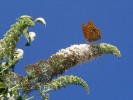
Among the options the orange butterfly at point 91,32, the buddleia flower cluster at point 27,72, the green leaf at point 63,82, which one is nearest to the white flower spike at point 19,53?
the buddleia flower cluster at point 27,72

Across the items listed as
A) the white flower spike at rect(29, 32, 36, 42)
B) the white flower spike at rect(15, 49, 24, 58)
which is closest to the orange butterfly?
the white flower spike at rect(29, 32, 36, 42)

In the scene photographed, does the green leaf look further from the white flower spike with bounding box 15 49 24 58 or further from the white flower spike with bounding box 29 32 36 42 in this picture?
the white flower spike with bounding box 29 32 36 42

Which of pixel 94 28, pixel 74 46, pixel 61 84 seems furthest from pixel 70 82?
pixel 94 28

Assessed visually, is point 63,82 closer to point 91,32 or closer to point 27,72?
point 27,72

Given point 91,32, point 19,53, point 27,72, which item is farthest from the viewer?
point 91,32

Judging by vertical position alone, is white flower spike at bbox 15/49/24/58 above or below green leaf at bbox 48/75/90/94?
above

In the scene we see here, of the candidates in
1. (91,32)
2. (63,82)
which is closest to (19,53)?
(63,82)

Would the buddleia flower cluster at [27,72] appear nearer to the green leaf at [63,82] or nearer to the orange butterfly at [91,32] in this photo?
the green leaf at [63,82]

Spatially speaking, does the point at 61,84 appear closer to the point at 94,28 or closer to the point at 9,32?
the point at 9,32
